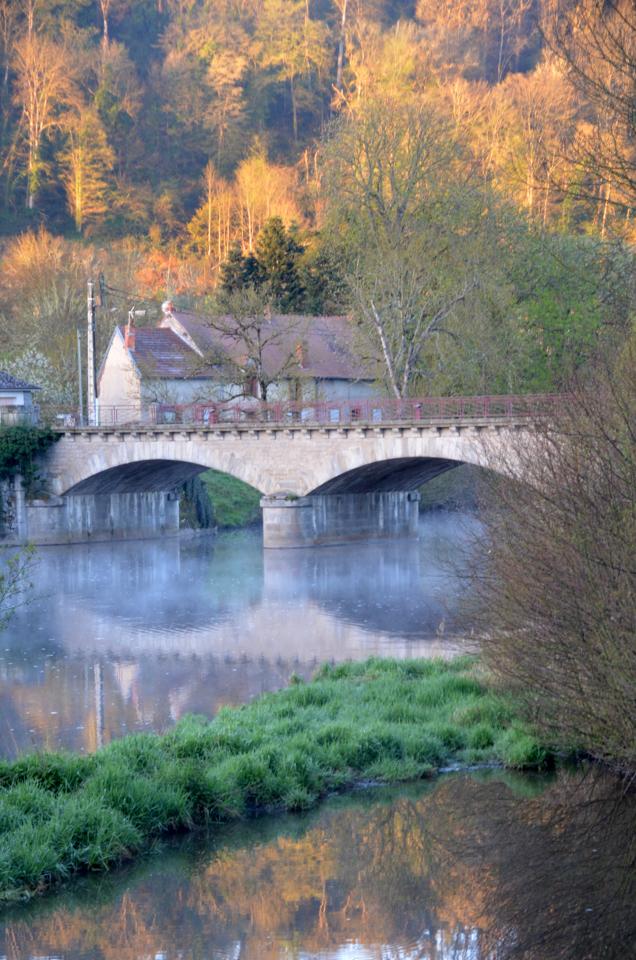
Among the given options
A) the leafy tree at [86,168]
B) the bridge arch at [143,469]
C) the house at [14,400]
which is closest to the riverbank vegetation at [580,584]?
Answer: the bridge arch at [143,469]

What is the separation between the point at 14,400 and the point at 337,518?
10.0m

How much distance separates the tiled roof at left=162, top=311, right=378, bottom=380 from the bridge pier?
20.7ft

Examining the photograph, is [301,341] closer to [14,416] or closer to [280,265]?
[280,265]

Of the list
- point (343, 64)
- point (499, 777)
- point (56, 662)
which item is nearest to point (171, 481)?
point (56, 662)

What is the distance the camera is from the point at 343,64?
7419cm

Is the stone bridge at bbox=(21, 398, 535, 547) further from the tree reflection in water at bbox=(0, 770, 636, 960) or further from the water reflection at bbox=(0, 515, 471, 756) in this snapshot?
the tree reflection in water at bbox=(0, 770, 636, 960)

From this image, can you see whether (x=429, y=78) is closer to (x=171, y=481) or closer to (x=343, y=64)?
(x=343, y=64)

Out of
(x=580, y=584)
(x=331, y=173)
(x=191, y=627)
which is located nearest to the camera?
(x=580, y=584)

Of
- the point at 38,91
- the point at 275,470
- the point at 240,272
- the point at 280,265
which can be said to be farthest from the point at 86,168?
the point at 275,470

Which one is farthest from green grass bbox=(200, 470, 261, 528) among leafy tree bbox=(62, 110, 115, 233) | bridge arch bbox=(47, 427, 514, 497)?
leafy tree bbox=(62, 110, 115, 233)

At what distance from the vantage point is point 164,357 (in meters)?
44.2

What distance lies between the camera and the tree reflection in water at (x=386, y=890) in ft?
27.6

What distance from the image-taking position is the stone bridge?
33.2 m

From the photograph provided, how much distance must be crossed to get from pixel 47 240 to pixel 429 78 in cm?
1950
